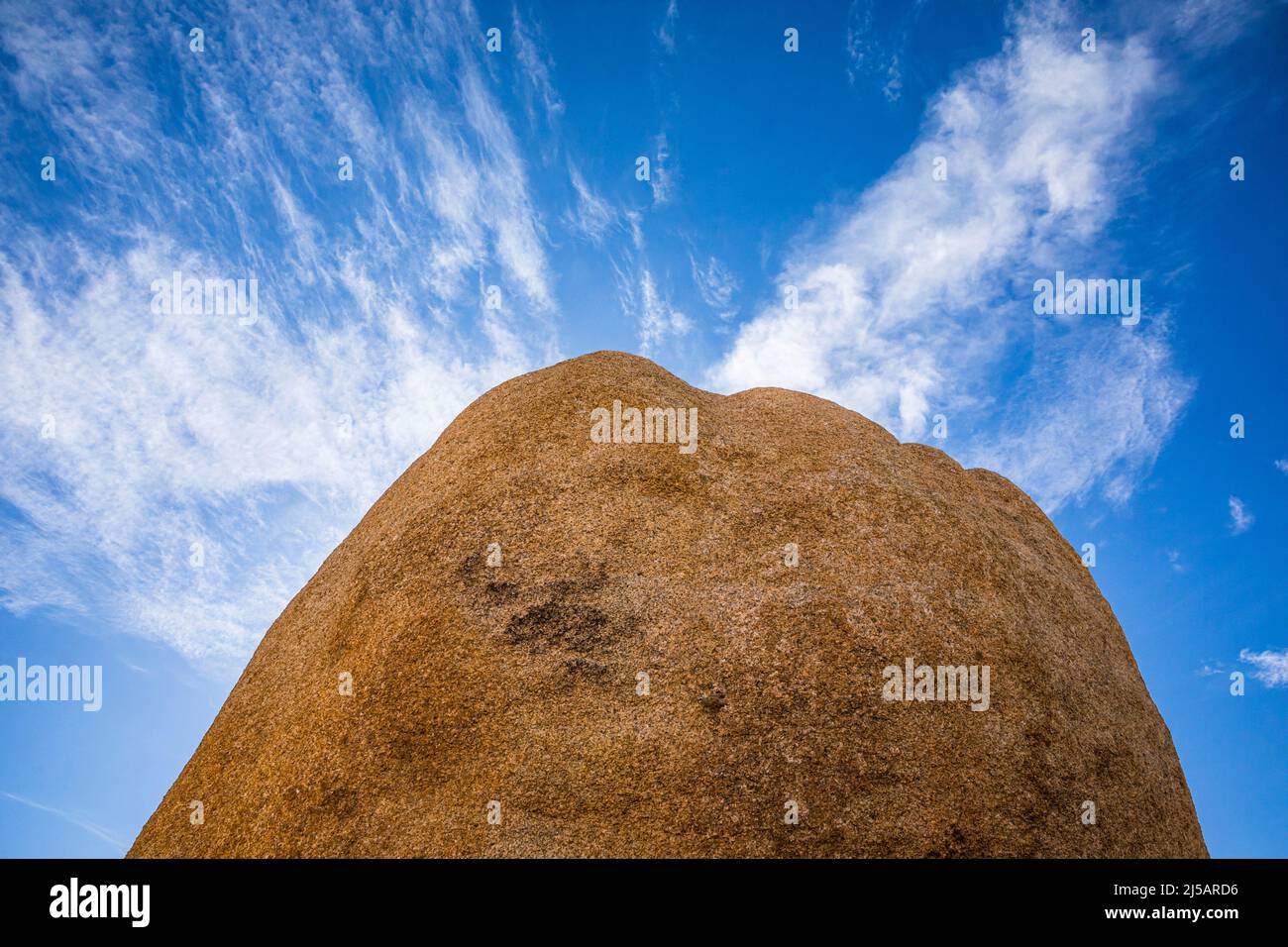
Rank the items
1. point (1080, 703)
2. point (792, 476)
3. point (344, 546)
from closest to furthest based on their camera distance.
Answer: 1. point (1080, 703)
2. point (792, 476)
3. point (344, 546)

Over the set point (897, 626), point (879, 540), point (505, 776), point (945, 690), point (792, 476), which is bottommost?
point (505, 776)

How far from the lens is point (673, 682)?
8.26 m

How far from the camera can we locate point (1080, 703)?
9398mm

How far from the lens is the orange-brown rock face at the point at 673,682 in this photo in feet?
25.5

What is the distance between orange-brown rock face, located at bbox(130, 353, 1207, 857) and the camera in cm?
777

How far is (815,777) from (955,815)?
1420mm
